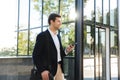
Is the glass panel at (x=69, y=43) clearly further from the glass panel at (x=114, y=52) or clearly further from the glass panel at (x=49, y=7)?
the glass panel at (x=114, y=52)

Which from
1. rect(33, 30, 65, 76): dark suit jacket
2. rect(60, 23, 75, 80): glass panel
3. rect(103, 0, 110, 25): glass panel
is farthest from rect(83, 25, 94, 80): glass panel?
rect(33, 30, 65, 76): dark suit jacket

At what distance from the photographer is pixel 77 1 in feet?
35.2

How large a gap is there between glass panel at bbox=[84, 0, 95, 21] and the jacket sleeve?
6903 mm

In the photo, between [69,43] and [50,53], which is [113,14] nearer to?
[69,43]

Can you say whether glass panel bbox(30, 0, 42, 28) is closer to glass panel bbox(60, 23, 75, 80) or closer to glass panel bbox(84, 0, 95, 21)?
glass panel bbox(60, 23, 75, 80)

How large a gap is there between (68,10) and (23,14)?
4431 mm

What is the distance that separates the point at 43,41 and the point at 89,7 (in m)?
7.27

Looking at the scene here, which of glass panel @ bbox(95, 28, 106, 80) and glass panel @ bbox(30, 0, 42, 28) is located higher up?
glass panel @ bbox(30, 0, 42, 28)

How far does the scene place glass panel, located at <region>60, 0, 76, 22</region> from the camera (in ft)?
A: 35.4

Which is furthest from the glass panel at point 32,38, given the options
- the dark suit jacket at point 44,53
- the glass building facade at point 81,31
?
the dark suit jacket at point 44,53

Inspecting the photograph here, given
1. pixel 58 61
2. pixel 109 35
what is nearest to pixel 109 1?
pixel 109 35

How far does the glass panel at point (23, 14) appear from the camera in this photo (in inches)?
568

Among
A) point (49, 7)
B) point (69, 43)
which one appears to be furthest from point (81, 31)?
point (49, 7)

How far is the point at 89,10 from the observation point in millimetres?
11250
